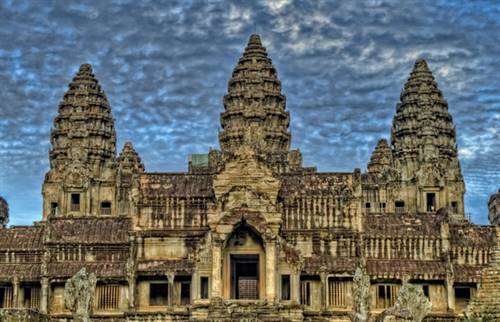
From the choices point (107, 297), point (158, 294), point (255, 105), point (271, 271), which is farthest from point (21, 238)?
point (255, 105)

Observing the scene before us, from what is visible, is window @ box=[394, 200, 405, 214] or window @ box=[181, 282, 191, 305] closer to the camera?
window @ box=[181, 282, 191, 305]

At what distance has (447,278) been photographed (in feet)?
187

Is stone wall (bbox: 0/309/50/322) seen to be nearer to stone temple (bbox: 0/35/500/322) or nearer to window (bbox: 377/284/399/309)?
stone temple (bbox: 0/35/500/322)

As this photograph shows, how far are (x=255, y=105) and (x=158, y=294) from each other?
31815 mm

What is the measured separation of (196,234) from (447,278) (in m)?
16.7

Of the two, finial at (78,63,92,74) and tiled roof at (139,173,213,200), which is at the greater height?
finial at (78,63,92,74)

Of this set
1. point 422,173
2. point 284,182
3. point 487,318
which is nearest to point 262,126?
point 422,173

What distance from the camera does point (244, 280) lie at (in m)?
55.2

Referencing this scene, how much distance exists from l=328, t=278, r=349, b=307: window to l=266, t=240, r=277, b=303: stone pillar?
569cm

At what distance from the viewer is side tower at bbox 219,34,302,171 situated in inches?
3300

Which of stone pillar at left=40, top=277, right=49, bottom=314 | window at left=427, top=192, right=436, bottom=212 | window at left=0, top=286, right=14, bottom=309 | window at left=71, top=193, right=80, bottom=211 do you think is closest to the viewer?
stone pillar at left=40, top=277, right=49, bottom=314

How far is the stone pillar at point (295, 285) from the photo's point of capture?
53.8 meters

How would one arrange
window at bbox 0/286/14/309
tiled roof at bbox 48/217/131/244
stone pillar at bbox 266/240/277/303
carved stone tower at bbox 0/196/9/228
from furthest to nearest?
carved stone tower at bbox 0/196/9/228 → tiled roof at bbox 48/217/131/244 → window at bbox 0/286/14/309 → stone pillar at bbox 266/240/277/303

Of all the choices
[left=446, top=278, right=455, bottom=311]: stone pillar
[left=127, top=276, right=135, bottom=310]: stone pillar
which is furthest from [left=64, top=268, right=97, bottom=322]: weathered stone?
[left=446, top=278, right=455, bottom=311]: stone pillar
